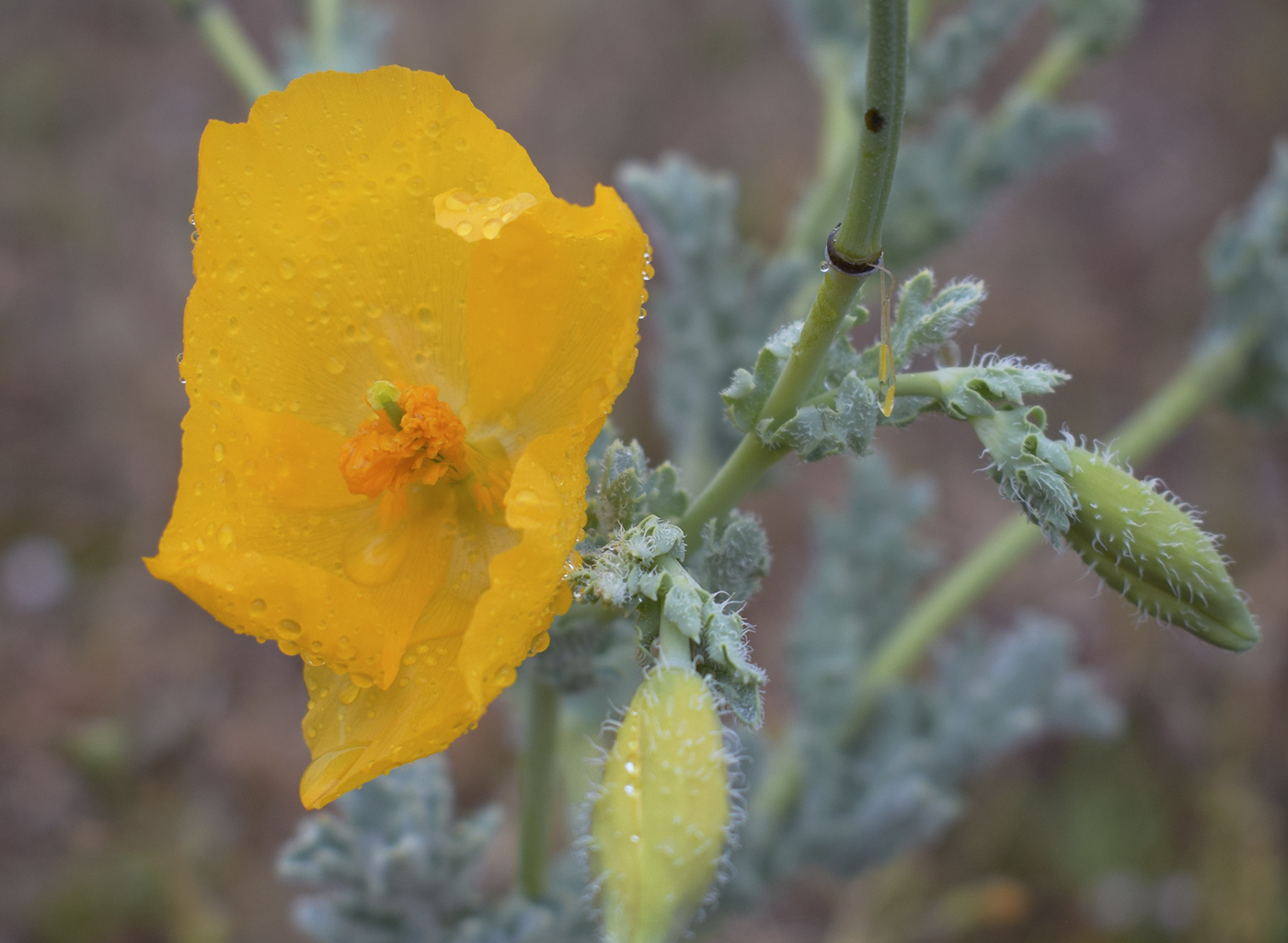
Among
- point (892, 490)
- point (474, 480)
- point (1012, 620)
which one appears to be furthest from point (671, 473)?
point (1012, 620)

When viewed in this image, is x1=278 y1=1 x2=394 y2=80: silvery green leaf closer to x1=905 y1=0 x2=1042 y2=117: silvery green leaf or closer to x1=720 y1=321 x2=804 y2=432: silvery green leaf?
x1=905 y1=0 x2=1042 y2=117: silvery green leaf

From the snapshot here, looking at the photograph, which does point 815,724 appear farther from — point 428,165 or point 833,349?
point 428,165

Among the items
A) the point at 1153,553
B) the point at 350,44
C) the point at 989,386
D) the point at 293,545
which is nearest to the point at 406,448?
the point at 293,545

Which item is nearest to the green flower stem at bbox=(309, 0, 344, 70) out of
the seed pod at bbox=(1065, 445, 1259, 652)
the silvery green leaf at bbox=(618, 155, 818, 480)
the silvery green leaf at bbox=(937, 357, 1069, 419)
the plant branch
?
the plant branch

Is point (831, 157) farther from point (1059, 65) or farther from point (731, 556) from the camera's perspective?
point (731, 556)

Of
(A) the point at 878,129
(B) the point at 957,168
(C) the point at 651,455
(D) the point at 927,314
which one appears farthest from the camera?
(C) the point at 651,455

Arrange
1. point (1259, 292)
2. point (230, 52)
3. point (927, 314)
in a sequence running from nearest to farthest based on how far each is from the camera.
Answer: point (927, 314), point (230, 52), point (1259, 292)
